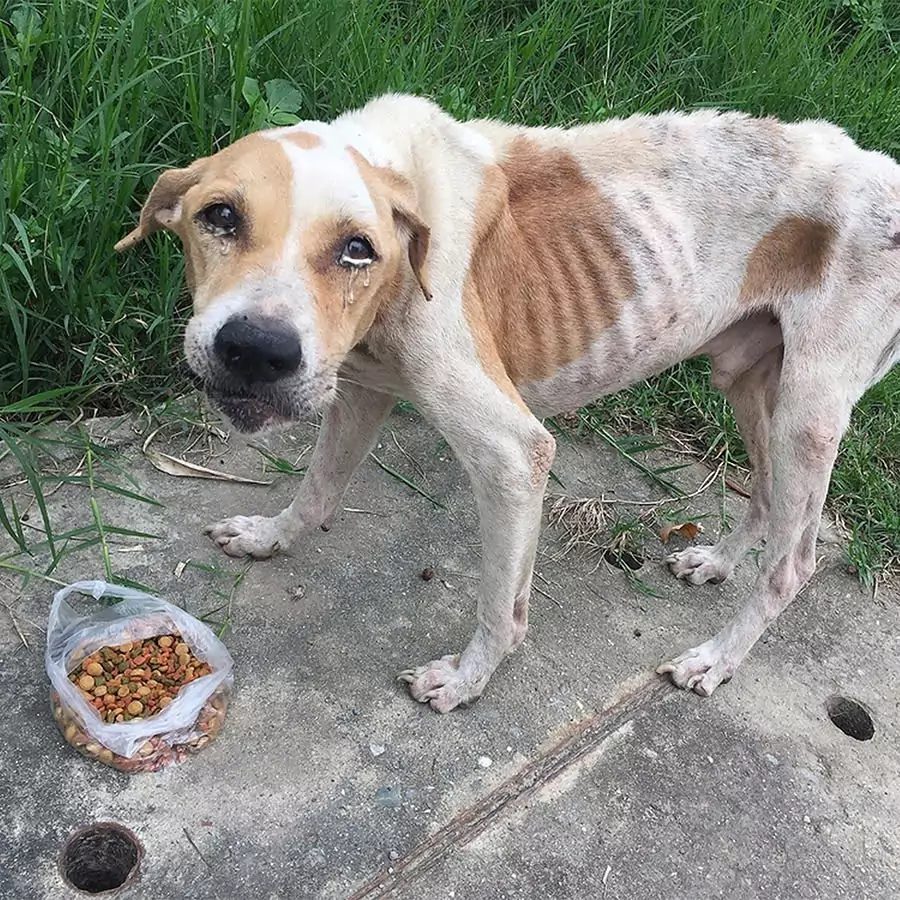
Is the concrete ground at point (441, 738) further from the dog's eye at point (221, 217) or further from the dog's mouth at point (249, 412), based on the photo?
the dog's eye at point (221, 217)

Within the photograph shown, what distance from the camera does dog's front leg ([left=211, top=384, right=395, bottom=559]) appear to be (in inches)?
120

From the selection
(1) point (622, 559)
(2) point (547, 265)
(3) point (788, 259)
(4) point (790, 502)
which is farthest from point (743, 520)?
(2) point (547, 265)

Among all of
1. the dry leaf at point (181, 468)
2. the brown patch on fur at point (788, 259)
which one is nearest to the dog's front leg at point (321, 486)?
the dry leaf at point (181, 468)

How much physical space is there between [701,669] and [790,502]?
0.57 metres

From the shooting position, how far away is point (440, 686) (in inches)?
109

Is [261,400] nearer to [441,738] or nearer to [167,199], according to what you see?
[167,199]

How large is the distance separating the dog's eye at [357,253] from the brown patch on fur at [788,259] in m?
1.24

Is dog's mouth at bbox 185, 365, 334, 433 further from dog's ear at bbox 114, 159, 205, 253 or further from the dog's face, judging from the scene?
dog's ear at bbox 114, 159, 205, 253

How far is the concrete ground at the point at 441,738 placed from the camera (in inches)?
92.9

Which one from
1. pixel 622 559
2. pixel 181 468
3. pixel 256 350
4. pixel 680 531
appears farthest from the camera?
pixel 680 531

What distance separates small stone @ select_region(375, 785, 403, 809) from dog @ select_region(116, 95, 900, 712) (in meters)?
0.31

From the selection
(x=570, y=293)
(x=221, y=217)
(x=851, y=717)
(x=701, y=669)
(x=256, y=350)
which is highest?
(x=221, y=217)

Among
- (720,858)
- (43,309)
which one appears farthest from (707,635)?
(43,309)

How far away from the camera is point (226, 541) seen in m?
3.08
